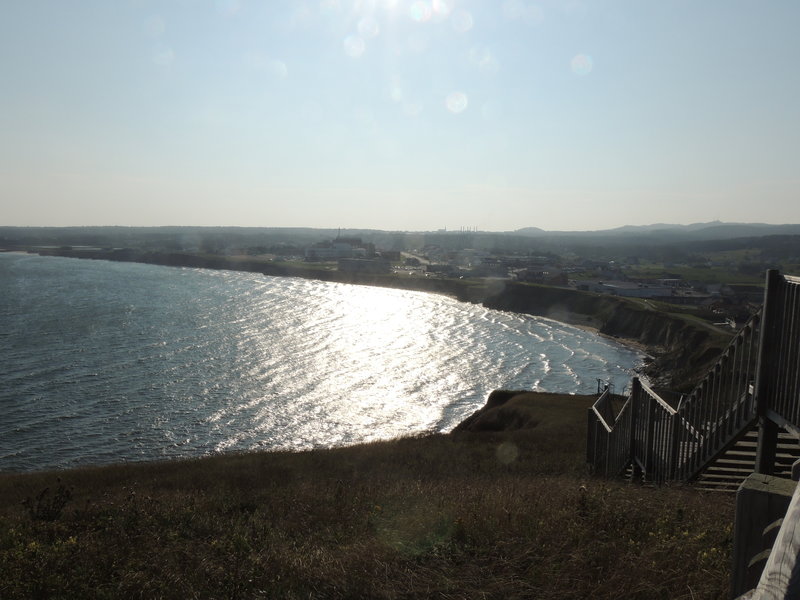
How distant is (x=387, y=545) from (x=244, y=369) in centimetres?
4312

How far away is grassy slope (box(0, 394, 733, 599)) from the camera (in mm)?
5367

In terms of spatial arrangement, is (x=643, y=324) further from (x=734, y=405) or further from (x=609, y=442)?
(x=734, y=405)

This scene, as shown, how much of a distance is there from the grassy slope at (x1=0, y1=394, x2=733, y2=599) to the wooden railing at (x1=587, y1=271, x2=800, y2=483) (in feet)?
3.09

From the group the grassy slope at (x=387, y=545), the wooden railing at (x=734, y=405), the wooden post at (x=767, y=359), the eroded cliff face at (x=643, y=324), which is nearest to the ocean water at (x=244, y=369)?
the eroded cliff face at (x=643, y=324)

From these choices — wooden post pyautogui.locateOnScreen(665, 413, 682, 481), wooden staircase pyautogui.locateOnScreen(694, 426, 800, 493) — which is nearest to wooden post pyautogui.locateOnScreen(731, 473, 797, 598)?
wooden staircase pyautogui.locateOnScreen(694, 426, 800, 493)

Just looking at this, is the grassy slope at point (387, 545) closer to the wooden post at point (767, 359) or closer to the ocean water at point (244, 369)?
the wooden post at point (767, 359)

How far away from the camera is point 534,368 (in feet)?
176

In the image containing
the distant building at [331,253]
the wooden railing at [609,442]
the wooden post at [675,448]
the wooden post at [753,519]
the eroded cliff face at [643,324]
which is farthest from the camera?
the distant building at [331,253]

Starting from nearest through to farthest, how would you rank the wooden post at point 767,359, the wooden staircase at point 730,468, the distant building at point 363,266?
the wooden post at point 767,359, the wooden staircase at point 730,468, the distant building at point 363,266

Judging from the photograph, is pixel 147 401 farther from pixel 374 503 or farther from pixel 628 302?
pixel 628 302

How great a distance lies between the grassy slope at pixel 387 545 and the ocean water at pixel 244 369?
71.2ft

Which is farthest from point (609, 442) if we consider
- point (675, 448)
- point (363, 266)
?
point (363, 266)

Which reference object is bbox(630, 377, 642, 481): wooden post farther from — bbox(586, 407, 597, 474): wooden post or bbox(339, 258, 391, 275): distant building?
bbox(339, 258, 391, 275): distant building

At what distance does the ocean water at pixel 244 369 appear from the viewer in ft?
106
